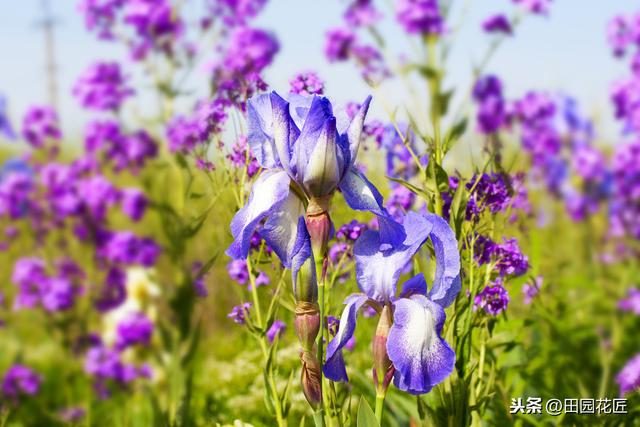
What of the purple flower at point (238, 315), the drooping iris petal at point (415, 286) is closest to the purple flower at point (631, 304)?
the purple flower at point (238, 315)

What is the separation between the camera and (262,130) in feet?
4.75

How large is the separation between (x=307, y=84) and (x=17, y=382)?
320cm

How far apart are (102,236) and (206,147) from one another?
264 centimetres

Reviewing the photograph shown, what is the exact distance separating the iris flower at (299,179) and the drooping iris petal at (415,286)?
9cm

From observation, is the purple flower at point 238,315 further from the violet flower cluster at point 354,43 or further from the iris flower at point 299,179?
the violet flower cluster at point 354,43

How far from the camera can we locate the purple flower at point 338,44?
5023 millimetres

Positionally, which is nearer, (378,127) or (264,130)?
(264,130)

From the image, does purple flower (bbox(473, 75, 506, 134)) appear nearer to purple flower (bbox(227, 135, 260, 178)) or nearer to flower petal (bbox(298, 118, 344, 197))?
purple flower (bbox(227, 135, 260, 178))

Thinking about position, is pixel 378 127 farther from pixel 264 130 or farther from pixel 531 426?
pixel 531 426

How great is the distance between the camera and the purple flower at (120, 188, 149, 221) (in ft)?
14.8

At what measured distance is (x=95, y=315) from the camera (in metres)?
5.85

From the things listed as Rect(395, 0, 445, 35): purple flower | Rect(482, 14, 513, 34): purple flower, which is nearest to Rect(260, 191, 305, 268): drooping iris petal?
Rect(395, 0, 445, 35): purple flower

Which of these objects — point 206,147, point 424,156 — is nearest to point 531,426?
point 424,156

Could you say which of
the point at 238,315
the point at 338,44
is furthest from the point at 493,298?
the point at 338,44
